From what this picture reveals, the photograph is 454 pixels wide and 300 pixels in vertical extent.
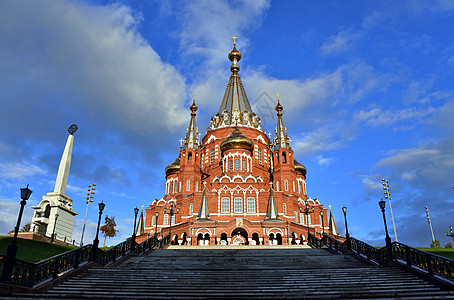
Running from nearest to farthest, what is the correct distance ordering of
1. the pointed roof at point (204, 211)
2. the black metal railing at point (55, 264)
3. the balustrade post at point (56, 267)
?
the black metal railing at point (55, 264)
the balustrade post at point (56, 267)
the pointed roof at point (204, 211)

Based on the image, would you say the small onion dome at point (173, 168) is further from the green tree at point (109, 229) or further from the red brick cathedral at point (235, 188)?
the green tree at point (109, 229)

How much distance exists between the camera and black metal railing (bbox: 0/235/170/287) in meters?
11.3

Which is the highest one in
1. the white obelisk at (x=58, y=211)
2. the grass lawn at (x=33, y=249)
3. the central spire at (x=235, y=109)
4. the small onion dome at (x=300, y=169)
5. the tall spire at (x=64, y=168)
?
the central spire at (x=235, y=109)

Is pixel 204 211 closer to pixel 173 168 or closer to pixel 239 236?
pixel 239 236

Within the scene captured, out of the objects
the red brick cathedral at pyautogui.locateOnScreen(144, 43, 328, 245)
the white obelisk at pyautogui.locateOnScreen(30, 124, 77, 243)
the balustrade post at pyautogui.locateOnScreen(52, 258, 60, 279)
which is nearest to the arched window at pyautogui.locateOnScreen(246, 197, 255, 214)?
the red brick cathedral at pyautogui.locateOnScreen(144, 43, 328, 245)

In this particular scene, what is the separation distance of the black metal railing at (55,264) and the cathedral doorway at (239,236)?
18.6m

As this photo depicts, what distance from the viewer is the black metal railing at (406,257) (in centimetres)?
1234

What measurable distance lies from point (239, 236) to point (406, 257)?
24.2m

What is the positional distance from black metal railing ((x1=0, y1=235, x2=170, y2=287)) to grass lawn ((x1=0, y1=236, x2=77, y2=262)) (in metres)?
9.39

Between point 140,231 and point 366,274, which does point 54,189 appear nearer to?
point 140,231

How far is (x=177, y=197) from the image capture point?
4706cm

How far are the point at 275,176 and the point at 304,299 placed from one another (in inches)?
1463

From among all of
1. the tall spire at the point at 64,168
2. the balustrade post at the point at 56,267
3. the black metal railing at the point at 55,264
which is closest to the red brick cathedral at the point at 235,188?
the tall spire at the point at 64,168

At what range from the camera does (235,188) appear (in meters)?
40.9
